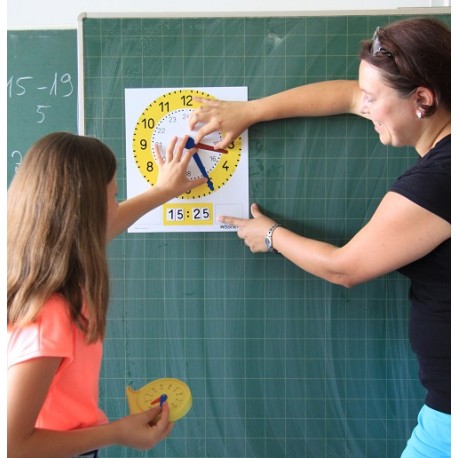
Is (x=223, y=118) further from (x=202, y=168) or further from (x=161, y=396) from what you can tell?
(x=161, y=396)

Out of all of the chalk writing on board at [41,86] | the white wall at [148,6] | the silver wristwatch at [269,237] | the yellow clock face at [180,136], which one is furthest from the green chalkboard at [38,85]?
the silver wristwatch at [269,237]

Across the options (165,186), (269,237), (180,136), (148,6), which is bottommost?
(269,237)

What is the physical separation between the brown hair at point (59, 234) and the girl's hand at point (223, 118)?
61cm

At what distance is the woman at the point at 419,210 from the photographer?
129 cm

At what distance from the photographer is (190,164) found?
1.83 meters

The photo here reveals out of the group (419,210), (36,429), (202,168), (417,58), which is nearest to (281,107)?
(202,168)

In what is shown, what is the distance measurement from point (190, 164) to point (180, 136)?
0.28ft

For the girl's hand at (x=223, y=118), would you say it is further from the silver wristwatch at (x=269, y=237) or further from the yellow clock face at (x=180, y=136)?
the silver wristwatch at (x=269, y=237)

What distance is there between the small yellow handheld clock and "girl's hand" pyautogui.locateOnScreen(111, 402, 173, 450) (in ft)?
0.15

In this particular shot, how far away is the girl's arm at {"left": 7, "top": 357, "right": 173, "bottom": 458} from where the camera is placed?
106 cm

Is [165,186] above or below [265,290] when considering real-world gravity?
above

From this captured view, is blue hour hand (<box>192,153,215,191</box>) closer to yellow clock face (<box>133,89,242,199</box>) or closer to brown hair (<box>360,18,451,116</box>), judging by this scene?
yellow clock face (<box>133,89,242,199</box>)
